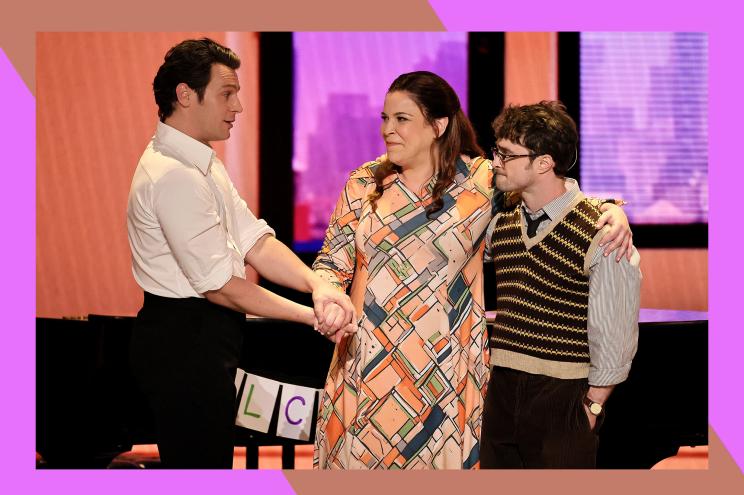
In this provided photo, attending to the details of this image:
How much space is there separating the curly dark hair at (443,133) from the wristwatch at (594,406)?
0.67 m

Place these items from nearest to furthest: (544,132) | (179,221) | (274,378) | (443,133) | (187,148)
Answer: (179,221), (187,148), (544,132), (443,133), (274,378)

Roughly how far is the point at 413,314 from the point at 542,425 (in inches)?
19.6

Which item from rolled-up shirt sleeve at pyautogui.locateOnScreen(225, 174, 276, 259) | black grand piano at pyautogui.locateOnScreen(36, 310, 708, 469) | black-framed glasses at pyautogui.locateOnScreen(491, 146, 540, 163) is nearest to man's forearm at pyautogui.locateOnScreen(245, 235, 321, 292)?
rolled-up shirt sleeve at pyautogui.locateOnScreen(225, 174, 276, 259)

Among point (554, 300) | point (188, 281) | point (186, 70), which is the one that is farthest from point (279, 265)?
point (554, 300)

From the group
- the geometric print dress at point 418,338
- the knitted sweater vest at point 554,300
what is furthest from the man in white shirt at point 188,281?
the knitted sweater vest at point 554,300

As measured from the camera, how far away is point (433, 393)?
2.69 metres

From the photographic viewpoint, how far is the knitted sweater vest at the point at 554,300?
2.36 metres

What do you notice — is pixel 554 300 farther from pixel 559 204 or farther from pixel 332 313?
pixel 332 313

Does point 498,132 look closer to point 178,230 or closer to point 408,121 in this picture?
point 408,121

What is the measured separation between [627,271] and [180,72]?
117 cm

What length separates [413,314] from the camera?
105 inches

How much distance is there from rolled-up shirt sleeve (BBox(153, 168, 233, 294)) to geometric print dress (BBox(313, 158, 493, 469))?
0.48m

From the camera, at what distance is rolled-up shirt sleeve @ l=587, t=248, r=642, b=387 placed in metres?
2.30

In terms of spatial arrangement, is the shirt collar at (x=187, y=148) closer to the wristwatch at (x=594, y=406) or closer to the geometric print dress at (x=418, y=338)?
the geometric print dress at (x=418, y=338)
